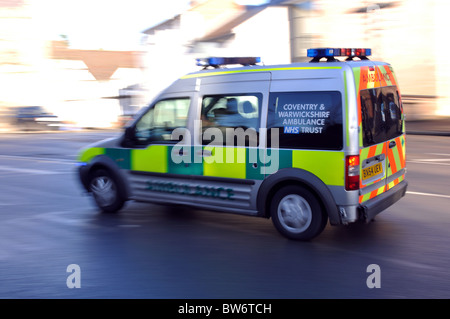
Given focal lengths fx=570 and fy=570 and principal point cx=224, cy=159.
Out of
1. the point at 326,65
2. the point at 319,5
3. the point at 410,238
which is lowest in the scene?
the point at 410,238

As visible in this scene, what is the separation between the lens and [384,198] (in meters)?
5.92

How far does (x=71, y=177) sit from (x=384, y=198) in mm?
6655

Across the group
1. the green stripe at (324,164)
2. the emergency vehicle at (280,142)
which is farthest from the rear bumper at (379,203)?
the green stripe at (324,164)

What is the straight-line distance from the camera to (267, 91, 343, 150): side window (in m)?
5.48

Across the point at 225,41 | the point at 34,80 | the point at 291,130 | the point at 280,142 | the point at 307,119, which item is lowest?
the point at 280,142

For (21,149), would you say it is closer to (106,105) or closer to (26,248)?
(26,248)

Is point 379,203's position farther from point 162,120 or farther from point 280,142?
point 162,120

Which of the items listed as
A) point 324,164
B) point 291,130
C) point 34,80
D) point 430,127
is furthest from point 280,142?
point 34,80

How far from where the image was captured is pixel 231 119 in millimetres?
6184

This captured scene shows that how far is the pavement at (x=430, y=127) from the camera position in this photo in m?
21.0

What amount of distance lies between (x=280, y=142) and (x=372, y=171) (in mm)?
967

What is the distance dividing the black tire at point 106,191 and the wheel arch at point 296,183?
2.11 m

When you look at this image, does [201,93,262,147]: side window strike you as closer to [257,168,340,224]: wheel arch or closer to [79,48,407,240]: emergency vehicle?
[79,48,407,240]: emergency vehicle

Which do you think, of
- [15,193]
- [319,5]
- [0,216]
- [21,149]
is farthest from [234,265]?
[319,5]
